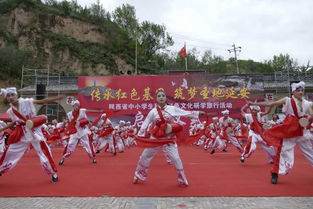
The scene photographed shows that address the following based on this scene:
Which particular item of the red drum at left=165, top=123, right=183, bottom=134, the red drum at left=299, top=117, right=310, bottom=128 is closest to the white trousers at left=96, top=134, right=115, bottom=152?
the red drum at left=165, top=123, right=183, bottom=134

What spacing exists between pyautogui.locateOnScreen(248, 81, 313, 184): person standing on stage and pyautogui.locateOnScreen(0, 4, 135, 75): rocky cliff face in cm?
3054

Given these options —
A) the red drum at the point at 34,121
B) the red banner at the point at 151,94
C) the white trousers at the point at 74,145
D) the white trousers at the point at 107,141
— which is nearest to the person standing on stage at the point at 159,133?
the red drum at the point at 34,121

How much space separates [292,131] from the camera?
4902mm

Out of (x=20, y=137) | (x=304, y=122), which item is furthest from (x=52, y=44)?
(x=304, y=122)

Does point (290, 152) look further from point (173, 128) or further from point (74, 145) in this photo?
point (74, 145)

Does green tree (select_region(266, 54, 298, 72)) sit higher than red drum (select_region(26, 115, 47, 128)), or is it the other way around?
green tree (select_region(266, 54, 298, 72))

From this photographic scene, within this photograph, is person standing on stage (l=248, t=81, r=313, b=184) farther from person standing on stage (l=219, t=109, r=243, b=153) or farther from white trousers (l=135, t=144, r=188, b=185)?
person standing on stage (l=219, t=109, r=243, b=153)

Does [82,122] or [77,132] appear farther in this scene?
[82,122]

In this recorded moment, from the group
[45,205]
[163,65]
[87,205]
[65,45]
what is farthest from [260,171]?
[163,65]

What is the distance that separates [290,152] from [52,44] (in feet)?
110

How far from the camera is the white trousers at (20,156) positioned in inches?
201

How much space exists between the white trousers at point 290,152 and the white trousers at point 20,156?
3.86 m

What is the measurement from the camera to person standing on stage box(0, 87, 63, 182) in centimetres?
512

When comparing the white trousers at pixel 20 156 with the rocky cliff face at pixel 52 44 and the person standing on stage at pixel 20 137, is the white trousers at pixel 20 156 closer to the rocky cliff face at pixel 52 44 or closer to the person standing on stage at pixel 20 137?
the person standing on stage at pixel 20 137
